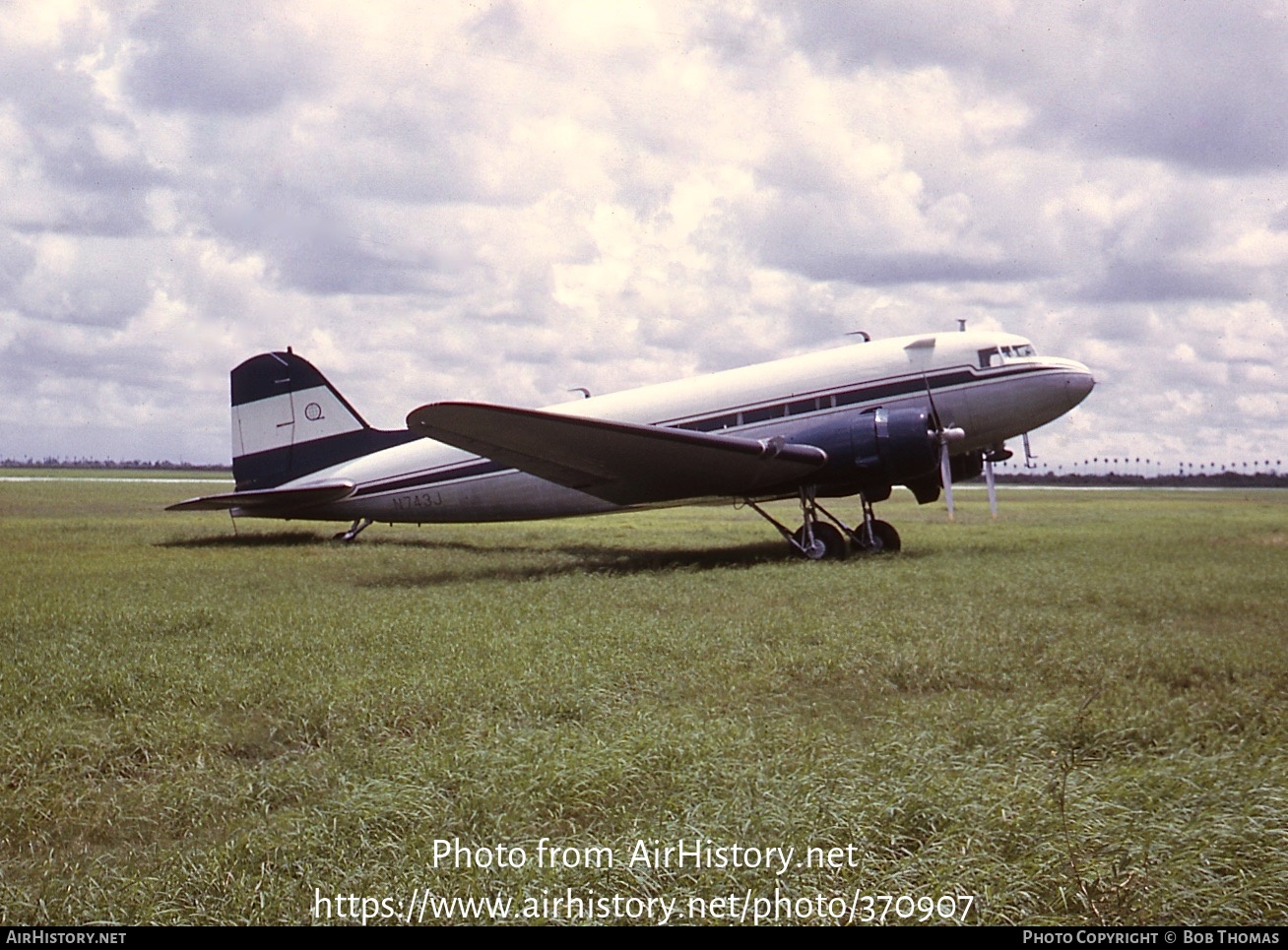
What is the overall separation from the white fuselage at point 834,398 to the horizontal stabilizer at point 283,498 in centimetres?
289

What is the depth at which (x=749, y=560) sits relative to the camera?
17547 millimetres

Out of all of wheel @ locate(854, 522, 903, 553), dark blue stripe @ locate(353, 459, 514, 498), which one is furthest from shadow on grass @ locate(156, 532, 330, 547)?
wheel @ locate(854, 522, 903, 553)

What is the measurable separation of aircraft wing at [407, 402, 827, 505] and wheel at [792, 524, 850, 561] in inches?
38.4

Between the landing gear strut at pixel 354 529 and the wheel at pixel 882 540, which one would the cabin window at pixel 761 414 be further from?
the landing gear strut at pixel 354 529

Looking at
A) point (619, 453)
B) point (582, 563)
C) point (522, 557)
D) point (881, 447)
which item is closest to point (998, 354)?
point (881, 447)

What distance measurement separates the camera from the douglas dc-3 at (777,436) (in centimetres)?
1634

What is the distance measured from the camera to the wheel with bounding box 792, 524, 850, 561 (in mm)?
17141

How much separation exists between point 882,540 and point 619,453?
17.6 feet

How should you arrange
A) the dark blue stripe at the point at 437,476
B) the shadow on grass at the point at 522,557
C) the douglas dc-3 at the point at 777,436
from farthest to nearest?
the dark blue stripe at the point at 437,476, the douglas dc-3 at the point at 777,436, the shadow on grass at the point at 522,557

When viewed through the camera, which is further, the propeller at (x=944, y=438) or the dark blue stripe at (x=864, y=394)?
the dark blue stripe at (x=864, y=394)

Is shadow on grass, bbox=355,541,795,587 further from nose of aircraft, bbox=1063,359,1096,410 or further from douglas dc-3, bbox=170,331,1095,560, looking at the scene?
nose of aircraft, bbox=1063,359,1096,410

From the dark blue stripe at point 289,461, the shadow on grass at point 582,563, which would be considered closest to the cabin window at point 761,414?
the shadow on grass at point 582,563

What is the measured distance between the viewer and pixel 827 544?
56.9ft

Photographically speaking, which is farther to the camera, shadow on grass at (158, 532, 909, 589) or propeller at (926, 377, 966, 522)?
propeller at (926, 377, 966, 522)
